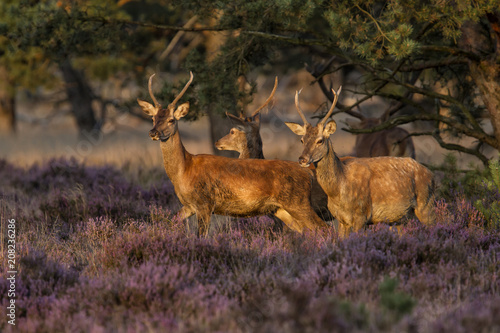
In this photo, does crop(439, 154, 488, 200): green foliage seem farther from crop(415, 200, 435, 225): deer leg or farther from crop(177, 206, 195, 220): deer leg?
crop(177, 206, 195, 220): deer leg

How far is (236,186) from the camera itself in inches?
276

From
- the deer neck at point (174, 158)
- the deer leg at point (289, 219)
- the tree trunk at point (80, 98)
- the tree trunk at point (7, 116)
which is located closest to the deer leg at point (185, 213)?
the deer neck at point (174, 158)

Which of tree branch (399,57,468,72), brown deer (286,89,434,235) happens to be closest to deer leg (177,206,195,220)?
brown deer (286,89,434,235)

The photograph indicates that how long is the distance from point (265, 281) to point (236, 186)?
2150 mm

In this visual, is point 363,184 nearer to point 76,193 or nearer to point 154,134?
point 154,134

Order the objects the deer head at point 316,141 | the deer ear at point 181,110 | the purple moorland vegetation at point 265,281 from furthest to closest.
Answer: the deer ear at point 181,110
the deer head at point 316,141
the purple moorland vegetation at point 265,281

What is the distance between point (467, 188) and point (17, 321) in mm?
6287

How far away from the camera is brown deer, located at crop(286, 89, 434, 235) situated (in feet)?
21.3

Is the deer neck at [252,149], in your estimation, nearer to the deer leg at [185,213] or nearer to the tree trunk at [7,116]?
the deer leg at [185,213]

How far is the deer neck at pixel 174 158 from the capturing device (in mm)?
7184

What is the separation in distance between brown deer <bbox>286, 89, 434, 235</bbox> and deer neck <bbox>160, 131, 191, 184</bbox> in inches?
54.1

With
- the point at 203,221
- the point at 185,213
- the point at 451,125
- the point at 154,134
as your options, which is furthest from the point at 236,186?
the point at 451,125

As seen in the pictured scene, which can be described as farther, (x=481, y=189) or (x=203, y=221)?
(x=481, y=189)

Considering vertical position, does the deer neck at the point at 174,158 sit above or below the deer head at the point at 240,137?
below
